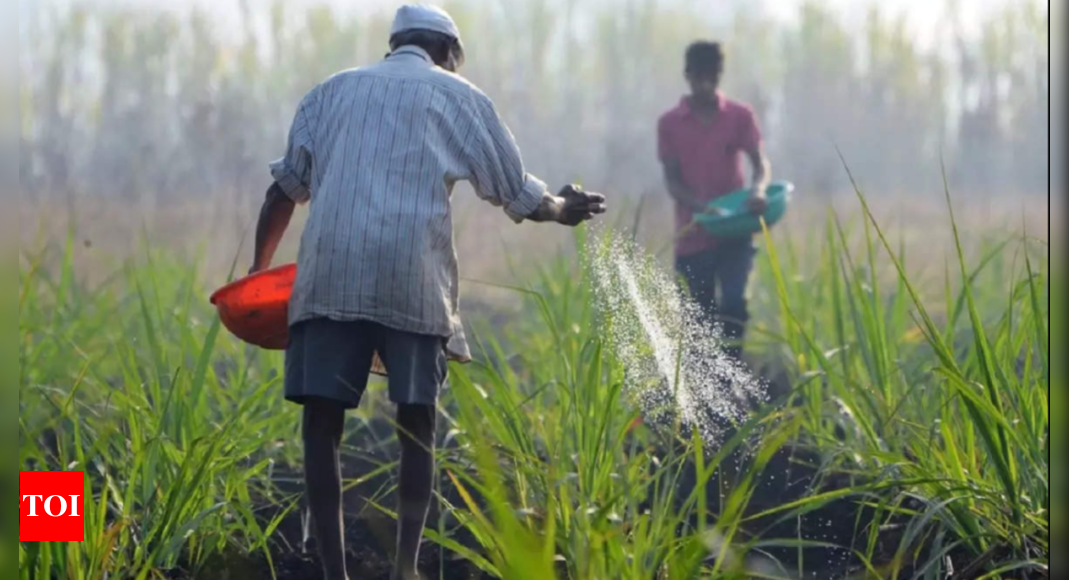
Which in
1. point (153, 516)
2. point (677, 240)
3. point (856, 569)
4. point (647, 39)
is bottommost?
point (856, 569)

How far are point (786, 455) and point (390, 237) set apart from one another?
6.03ft

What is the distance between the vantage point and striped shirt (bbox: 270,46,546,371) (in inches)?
112

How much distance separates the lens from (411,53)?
3051 millimetres

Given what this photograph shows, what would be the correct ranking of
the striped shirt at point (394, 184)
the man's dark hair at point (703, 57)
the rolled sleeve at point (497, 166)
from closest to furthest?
1. the striped shirt at point (394, 184)
2. the rolled sleeve at point (497, 166)
3. the man's dark hair at point (703, 57)

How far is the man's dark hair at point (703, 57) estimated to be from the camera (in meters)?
5.54

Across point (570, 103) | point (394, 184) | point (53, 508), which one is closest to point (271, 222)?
point (394, 184)

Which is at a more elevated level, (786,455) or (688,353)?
(688,353)

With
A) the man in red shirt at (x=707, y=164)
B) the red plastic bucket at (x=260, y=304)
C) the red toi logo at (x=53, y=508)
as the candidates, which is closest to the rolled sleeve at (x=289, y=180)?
the red plastic bucket at (x=260, y=304)

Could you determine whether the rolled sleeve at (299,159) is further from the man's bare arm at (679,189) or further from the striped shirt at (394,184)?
the man's bare arm at (679,189)

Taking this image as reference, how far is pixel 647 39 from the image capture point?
22.3m

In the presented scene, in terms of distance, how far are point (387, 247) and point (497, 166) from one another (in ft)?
1.02

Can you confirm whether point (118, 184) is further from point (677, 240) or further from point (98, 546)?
point (98, 546)

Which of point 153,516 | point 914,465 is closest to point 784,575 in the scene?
point 914,465

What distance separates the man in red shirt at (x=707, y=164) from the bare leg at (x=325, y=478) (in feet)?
9.08
